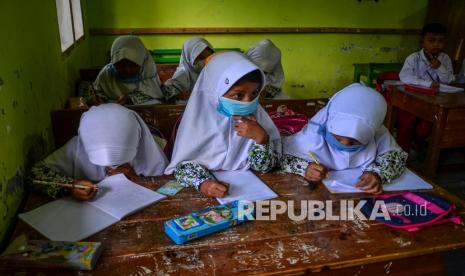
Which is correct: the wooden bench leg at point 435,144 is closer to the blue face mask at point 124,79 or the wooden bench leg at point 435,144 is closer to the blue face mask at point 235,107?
the blue face mask at point 235,107

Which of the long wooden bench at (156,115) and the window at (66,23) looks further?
the window at (66,23)

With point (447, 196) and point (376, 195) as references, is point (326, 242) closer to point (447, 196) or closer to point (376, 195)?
point (376, 195)

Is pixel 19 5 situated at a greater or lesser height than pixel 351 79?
greater

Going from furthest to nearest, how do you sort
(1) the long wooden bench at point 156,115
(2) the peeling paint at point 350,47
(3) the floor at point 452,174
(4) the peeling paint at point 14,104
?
(2) the peeling paint at point 350,47 → (3) the floor at point 452,174 → (1) the long wooden bench at point 156,115 → (4) the peeling paint at point 14,104

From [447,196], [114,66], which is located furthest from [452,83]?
[114,66]

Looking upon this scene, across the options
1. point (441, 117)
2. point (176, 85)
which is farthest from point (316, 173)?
point (176, 85)

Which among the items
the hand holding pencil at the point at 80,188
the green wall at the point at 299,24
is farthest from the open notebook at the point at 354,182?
the green wall at the point at 299,24

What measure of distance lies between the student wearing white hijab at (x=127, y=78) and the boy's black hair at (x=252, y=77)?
142 centimetres

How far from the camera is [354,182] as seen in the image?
1.55 metres

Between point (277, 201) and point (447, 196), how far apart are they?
2.25 feet

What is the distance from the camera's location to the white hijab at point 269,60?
3.59m

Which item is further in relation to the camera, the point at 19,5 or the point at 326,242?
the point at 19,5

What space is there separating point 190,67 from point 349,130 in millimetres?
2210

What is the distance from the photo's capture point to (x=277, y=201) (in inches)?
54.4
